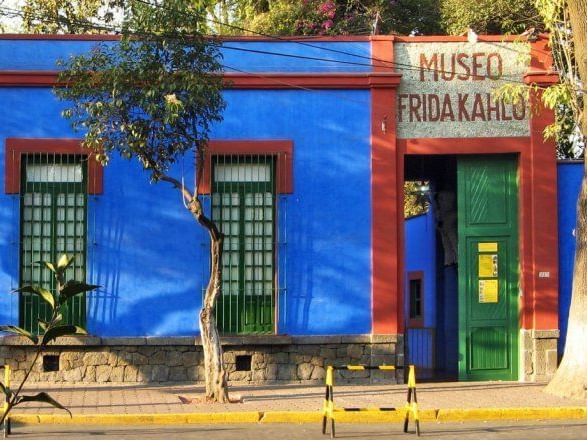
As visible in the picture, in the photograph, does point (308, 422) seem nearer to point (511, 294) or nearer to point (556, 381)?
point (556, 381)

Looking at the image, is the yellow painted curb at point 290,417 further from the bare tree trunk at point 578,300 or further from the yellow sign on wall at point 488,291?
the yellow sign on wall at point 488,291

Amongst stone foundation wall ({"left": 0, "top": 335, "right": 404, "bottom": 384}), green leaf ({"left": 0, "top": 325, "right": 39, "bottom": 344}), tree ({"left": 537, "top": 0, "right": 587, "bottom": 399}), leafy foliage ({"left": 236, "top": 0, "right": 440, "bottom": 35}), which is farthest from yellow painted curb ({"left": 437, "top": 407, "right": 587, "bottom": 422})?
leafy foliage ({"left": 236, "top": 0, "right": 440, "bottom": 35})

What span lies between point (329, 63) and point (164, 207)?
11.4 feet

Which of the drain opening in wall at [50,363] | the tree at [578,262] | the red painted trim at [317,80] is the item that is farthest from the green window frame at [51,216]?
the tree at [578,262]

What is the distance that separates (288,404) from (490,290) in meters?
4.73

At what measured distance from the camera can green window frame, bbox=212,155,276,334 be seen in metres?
16.5

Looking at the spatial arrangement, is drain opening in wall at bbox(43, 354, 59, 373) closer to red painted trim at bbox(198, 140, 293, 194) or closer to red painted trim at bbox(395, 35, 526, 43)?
red painted trim at bbox(198, 140, 293, 194)

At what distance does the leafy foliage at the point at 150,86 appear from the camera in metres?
13.9

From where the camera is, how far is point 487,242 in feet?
55.5

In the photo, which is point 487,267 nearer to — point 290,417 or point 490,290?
point 490,290

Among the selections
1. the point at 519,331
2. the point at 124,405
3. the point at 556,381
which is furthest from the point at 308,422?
the point at 519,331

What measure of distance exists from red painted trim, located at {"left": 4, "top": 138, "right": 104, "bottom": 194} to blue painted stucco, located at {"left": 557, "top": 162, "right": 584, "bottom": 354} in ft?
23.9

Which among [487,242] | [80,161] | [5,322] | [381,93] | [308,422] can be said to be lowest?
[308,422]

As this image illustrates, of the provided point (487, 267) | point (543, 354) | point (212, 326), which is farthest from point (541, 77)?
point (212, 326)
